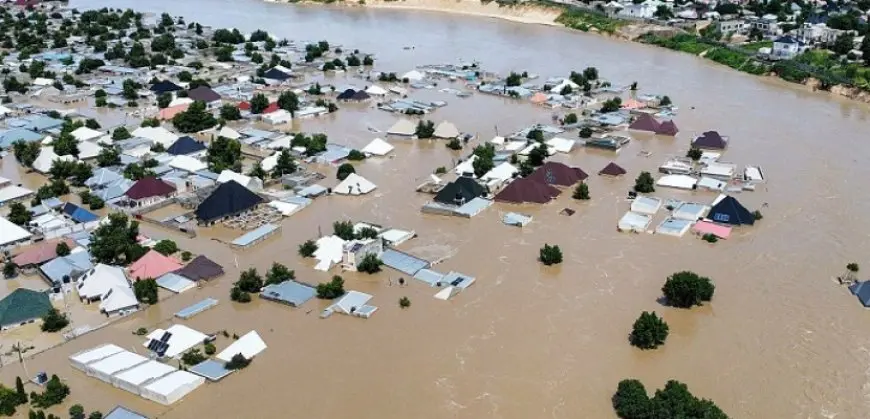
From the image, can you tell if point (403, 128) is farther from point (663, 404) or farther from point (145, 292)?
point (663, 404)

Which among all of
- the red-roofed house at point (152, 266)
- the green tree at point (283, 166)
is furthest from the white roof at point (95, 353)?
the green tree at point (283, 166)

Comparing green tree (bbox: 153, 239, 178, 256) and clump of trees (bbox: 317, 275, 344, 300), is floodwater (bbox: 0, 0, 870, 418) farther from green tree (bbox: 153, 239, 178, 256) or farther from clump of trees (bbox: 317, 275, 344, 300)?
green tree (bbox: 153, 239, 178, 256)

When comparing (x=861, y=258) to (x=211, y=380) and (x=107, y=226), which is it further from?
(x=107, y=226)

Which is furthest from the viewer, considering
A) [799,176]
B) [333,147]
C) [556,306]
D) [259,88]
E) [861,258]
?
[259,88]

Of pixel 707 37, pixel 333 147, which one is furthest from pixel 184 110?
pixel 707 37

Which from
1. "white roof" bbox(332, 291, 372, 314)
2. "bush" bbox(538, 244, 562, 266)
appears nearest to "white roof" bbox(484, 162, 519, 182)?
"bush" bbox(538, 244, 562, 266)
